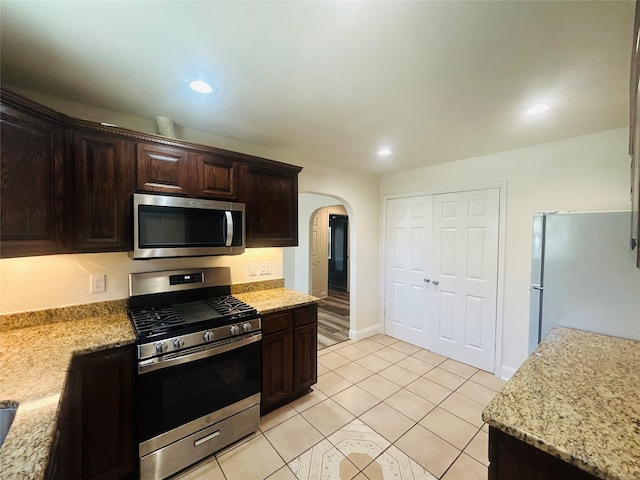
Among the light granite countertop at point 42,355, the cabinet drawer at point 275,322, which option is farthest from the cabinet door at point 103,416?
the cabinet drawer at point 275,322

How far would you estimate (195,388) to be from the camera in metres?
1.80

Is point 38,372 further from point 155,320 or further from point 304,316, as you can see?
point 304,316

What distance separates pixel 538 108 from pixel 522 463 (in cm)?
216

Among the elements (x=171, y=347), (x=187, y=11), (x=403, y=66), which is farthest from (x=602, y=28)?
(x=171, y=347)

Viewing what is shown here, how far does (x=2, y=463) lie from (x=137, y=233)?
1318mm

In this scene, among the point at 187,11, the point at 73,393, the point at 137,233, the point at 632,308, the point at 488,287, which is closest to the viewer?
the point at 187,11

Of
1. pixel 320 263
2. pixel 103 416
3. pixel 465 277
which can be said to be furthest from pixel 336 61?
pixel 320 263

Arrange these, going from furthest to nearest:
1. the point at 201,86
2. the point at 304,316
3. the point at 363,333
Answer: the point at 363,333
the point at 304,316
the point at 201,86

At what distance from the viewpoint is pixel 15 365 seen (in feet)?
4.16

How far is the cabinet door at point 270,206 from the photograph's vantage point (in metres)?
2.42

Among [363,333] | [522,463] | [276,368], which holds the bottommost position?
[363,333]

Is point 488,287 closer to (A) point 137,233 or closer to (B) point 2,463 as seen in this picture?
(A) point 137,233

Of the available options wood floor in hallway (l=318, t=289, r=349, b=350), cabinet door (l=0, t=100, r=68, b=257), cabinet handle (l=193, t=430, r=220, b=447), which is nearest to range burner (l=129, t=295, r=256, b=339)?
cabinet door (l=0, t=100, r=68, b=257)

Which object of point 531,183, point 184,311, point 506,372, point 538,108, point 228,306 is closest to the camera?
point 538,108
